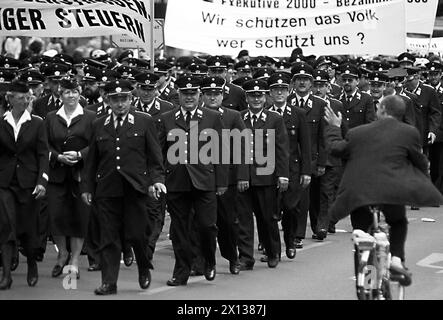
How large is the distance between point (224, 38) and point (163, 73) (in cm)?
104

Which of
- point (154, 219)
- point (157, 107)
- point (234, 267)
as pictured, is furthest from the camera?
point (157, 107)

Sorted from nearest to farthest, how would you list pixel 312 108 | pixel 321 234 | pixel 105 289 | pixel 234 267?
1. pixel 105 289
2. pixel 234 267
3. pixel 312 108
4. pixel 321 234

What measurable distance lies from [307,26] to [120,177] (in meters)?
7.32

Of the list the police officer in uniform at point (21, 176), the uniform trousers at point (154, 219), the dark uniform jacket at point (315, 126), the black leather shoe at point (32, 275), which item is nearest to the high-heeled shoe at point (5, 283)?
the police officer in uniform at point (21, 176)

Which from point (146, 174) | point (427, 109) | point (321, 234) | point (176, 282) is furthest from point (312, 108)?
point (427, 109)

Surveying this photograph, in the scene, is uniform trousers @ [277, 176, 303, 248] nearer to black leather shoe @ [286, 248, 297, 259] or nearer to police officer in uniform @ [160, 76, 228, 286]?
black leather shoe @ [286, 248, 297, 259]

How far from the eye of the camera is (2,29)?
18.2 m

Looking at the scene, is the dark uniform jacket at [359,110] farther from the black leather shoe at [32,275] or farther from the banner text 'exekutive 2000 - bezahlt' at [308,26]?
the black leather shoe at [32,275]

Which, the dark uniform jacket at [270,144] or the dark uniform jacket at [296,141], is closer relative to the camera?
the dark uniform jacket at [270,144]

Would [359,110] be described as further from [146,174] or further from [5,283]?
[5,283]

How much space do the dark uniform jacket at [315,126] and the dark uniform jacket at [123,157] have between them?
481 centimetres

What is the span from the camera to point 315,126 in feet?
62.9

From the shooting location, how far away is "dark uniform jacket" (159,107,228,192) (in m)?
15.2

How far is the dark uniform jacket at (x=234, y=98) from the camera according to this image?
19828 millimetres
